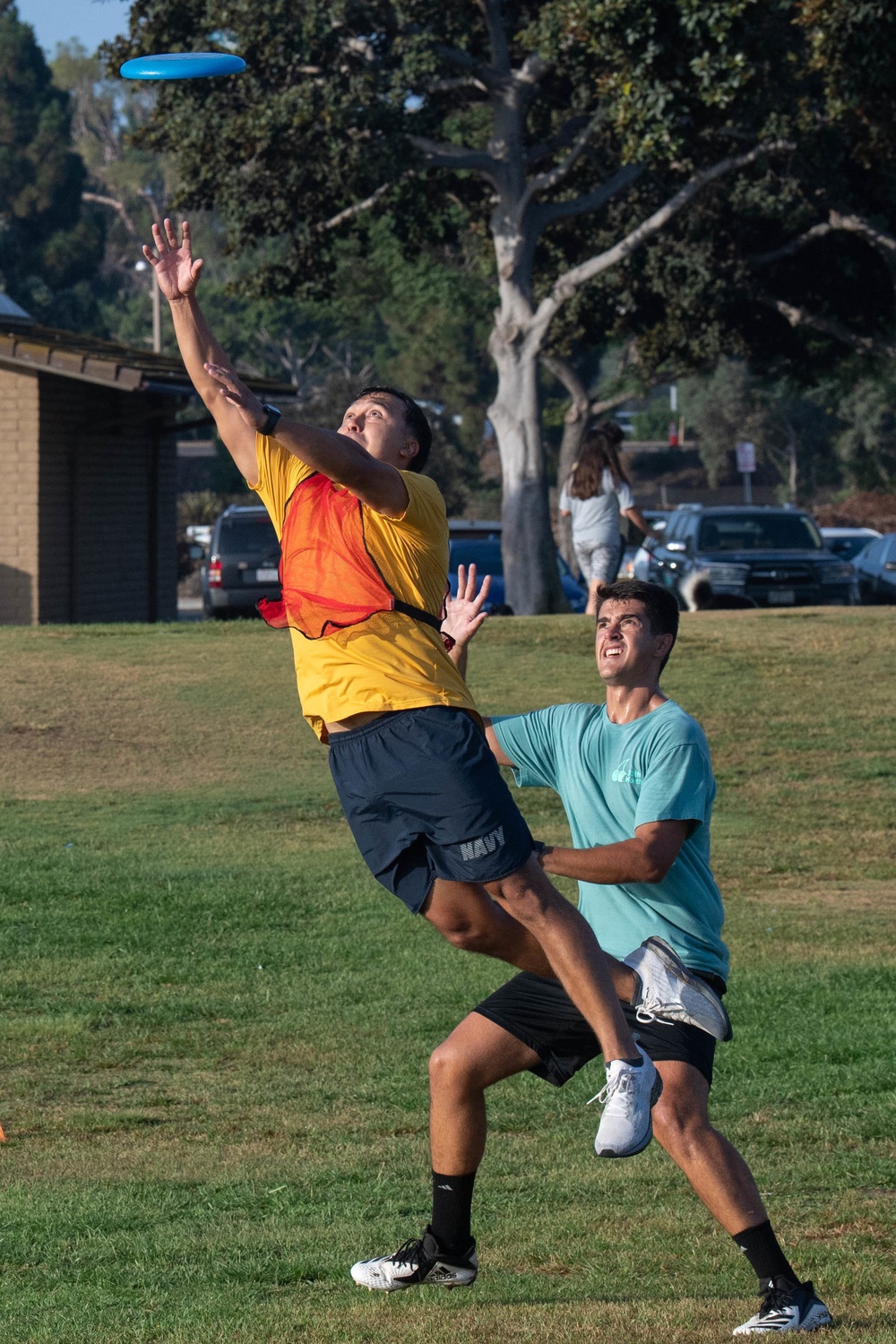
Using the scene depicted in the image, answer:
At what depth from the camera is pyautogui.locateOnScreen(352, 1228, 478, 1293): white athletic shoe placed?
433 cm

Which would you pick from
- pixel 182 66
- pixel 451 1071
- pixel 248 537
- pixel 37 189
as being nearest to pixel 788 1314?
pixel 451 1071

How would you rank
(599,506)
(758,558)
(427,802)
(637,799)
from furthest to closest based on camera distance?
(758,558)
(599,506)
(637,799)
(427,802)

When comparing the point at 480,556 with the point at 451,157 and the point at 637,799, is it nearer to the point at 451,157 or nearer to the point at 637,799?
the point at 451,157

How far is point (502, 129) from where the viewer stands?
24422mm

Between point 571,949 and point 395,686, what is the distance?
75cm

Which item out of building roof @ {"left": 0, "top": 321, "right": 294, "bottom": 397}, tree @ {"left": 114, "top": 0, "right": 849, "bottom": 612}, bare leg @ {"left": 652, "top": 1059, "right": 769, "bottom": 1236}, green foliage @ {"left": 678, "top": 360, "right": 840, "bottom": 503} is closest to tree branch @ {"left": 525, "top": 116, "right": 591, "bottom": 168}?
tree @ {"left": 114, "top": 0, "right": 849, "bottom": 612}

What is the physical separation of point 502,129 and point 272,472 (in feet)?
69.6

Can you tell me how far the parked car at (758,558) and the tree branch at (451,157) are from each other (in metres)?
5.66

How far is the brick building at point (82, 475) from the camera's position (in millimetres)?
20594

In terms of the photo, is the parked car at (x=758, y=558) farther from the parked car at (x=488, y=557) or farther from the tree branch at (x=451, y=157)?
the tree branch at (x=451, y=157)

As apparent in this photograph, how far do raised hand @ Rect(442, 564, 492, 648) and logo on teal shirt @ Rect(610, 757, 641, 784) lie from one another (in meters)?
0.72

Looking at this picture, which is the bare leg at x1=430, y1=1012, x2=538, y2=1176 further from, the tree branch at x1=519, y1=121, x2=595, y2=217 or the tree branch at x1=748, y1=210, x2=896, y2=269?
the tree branch at x1=748, y1=210, x2=896, y2=269

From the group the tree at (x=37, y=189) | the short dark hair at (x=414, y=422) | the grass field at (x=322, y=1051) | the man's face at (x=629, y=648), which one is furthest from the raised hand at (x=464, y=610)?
the tree at (x=37, y=189)

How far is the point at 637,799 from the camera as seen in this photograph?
14.0ft
